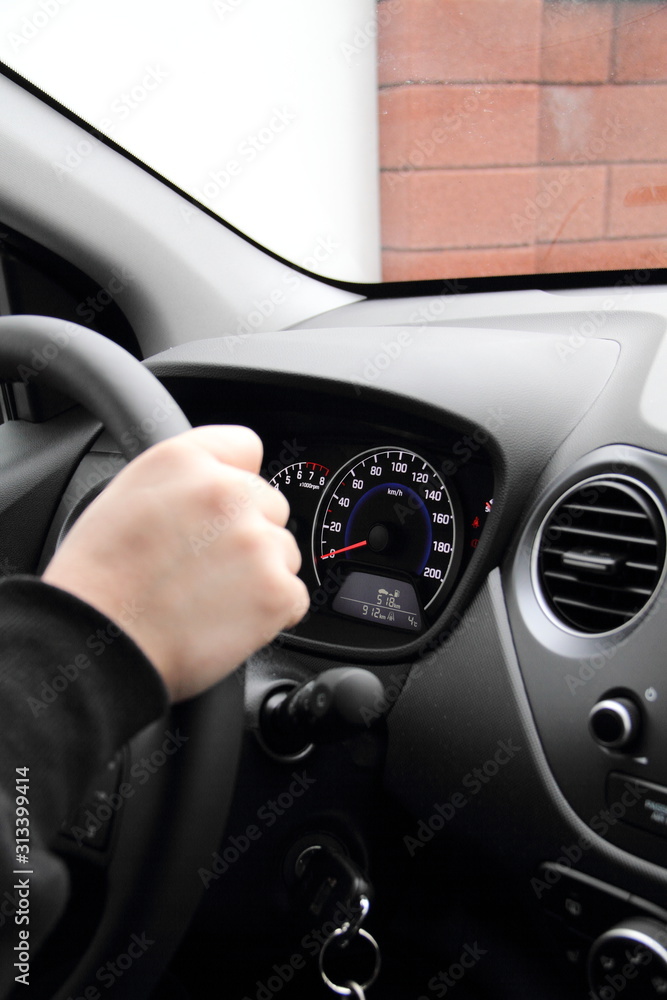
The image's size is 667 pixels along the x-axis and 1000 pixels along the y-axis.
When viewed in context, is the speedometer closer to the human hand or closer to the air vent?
the air vent

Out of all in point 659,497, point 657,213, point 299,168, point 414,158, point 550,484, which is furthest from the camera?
point 299,168

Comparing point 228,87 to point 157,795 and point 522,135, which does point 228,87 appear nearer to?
point 522,135

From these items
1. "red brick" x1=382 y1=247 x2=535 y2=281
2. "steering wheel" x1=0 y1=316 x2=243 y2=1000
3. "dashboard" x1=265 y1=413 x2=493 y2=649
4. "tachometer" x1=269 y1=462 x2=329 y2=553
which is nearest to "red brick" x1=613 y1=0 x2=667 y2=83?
"red brick" x1=382 y1=247 x2=535 y2=281

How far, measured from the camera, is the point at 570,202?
1.07 meters

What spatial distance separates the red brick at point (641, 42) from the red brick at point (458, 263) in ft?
0.76

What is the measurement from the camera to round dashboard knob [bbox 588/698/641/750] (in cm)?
73

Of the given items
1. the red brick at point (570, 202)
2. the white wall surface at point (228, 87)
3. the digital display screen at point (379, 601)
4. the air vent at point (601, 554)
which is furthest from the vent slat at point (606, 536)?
the white wall surface at point (228, 87)

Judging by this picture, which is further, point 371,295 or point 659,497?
point 371,295

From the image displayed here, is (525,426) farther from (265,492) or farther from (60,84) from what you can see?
(60,84)

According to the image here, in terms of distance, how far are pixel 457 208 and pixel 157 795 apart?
32.8 inches

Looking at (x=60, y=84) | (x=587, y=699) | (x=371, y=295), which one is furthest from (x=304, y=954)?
(x=60, y=84)

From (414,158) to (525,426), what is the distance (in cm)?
45

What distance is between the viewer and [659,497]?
0.78 m

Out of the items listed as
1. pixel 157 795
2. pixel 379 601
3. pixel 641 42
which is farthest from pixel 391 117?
pixel 157 795
